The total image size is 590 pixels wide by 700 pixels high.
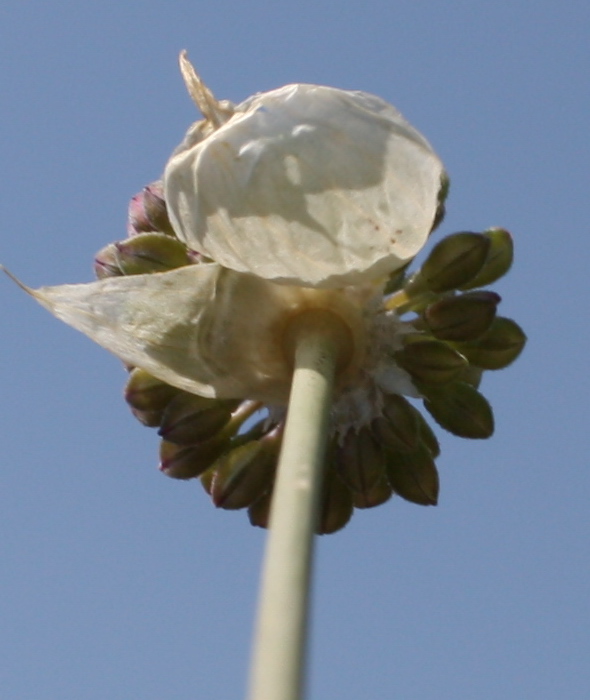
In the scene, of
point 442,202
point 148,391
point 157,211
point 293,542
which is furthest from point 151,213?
point 293,542

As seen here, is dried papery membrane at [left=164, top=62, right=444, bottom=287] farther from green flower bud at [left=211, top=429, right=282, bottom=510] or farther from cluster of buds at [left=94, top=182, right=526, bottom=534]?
green flower bud at [left=211, top=429, right=282, bottom=510]

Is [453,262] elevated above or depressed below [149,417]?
above

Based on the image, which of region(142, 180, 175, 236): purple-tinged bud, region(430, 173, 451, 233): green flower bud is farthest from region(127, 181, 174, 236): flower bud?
region(430, 173, 451, 233): green flower bud

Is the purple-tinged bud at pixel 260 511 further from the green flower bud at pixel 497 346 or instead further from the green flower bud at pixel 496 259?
the green flower bud at pixel 496 259

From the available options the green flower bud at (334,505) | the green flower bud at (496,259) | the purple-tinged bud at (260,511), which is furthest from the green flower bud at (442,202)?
the purple-tinged bud at (260,511)

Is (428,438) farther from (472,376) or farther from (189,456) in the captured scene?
(189,456)

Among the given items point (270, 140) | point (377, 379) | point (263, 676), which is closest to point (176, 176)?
point (270, 140)
